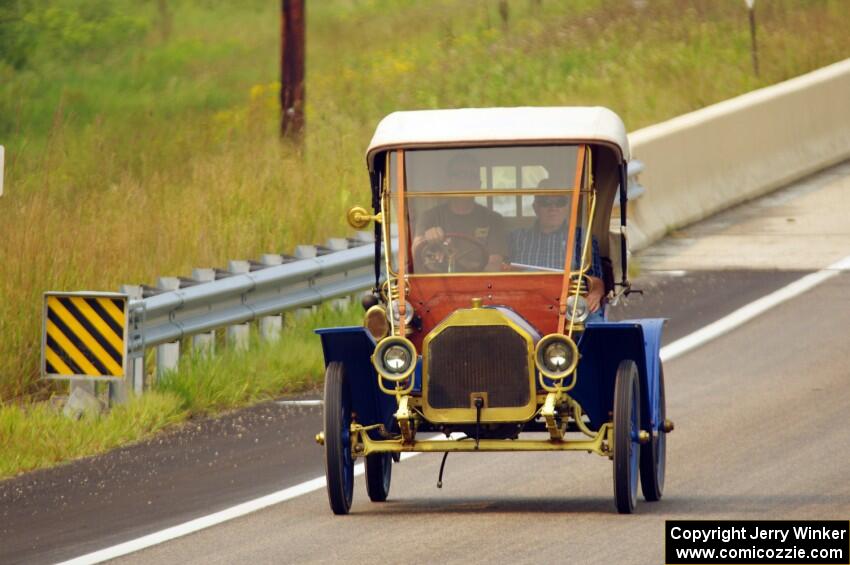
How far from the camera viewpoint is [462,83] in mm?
30406

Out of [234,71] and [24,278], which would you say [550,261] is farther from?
[234,71]

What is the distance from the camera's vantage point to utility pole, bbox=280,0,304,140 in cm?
2194

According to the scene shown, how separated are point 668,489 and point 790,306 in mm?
6222

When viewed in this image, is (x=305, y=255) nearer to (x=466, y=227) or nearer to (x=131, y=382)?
(x=131, y=382)

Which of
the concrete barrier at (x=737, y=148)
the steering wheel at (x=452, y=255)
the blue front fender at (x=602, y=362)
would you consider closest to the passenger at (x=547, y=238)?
the steering wheel at (x=452, y=255)

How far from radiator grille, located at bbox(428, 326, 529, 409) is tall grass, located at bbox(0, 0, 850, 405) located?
4367mm

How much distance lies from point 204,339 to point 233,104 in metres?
22.6

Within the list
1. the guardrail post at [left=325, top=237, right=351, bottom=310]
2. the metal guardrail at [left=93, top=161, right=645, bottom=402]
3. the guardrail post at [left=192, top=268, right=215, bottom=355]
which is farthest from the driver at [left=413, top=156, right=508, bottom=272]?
the guardrail post at [left=325, top=237, right=351, bottom=310]

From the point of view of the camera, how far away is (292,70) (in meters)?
22.7

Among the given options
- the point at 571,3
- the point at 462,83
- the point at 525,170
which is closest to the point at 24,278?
the point at 525,170

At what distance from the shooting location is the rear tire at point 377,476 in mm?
10023

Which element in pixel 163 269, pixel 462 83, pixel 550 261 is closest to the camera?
pixel 550 261

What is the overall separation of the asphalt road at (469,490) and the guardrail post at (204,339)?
0.83m

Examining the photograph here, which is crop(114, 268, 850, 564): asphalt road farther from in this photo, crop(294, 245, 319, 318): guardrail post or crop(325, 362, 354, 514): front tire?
crop(294, 245, 319, 318): guardrail post
